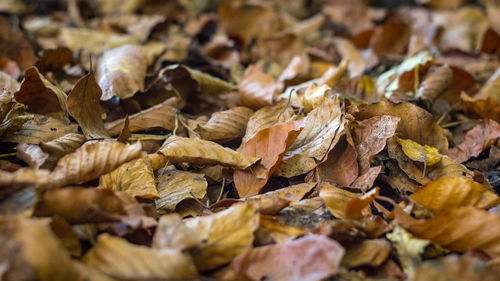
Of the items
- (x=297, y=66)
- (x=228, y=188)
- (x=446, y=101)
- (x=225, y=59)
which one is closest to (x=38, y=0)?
(x=225, y=59)

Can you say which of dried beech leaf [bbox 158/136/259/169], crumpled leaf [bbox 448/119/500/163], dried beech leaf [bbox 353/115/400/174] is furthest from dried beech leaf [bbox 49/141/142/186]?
crumpled leaf [bbox 448/119/500/163]

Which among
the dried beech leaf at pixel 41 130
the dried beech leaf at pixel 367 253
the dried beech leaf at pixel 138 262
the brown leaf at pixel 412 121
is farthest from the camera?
the brown leaf at pixel 412 121

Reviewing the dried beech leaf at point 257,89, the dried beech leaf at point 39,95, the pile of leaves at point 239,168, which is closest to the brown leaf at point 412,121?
the pile of leaves at point 239,168

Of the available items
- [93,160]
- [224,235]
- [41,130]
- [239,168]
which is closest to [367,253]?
[224,235]

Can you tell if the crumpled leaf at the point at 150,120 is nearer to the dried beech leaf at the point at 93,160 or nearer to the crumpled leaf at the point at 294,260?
the dried beech leaf at the point at 93,160

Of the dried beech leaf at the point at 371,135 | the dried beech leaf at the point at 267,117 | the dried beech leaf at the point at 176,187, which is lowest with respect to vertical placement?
the dried beech leaf at the point at 176,187

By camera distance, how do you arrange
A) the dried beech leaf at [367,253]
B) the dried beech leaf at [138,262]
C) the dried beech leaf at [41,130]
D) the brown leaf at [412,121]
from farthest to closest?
the brown leaf at [412,121] → the dried beech leaf at [41,130] → the dried beech leaf at [367,253] → the dried beech leaf at [138,262]

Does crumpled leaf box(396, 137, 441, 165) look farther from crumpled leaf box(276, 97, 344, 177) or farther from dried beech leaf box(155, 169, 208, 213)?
dried beech leaf box(155, 169, 208, 213)
